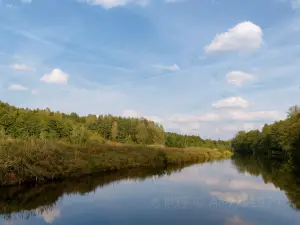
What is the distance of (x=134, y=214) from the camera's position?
1320 cm

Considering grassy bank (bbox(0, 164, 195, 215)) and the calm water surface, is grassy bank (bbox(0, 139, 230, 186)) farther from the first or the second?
the calm water surface

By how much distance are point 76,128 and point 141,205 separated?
7155 centimetres

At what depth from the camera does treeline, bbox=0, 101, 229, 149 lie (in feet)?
253

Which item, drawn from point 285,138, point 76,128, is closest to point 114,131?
point 76,128

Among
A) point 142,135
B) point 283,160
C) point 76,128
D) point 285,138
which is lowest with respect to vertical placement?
point 283,160

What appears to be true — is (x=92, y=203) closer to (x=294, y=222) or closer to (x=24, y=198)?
(x=24, y=198)

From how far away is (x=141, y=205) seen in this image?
49.3ft

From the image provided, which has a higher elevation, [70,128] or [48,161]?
[70,128]

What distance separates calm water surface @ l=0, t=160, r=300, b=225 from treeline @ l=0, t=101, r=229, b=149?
41.8 m

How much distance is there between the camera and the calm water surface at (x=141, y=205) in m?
12.4

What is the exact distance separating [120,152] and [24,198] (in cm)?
1844

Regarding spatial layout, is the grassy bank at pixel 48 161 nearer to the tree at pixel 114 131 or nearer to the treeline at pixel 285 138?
the treeline at pixel 285 138

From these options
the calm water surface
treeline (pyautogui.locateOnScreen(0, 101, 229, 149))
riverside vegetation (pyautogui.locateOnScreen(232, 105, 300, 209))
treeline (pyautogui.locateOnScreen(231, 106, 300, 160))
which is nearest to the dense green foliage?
treeline (pyautogui.locateOnScreen(0, 101, 229, 149))

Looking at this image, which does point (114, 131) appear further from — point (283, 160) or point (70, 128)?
point (283, 160)
